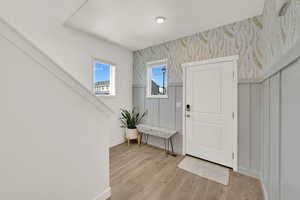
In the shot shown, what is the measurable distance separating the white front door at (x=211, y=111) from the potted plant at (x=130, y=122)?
1362 mm

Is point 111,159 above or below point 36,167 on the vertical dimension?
below

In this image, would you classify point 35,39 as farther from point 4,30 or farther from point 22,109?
point 22,109

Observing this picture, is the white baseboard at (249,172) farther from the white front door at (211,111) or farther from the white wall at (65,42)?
the white wall at (65,42)

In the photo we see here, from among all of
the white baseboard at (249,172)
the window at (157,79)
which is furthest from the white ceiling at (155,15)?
the white baseboard at (249,172)

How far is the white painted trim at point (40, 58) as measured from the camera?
79 centimetres

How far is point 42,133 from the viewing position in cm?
99

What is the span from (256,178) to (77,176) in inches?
102

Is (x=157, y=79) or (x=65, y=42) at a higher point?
(x=65, y=42)

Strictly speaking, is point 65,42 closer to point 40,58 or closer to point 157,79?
point 40,58

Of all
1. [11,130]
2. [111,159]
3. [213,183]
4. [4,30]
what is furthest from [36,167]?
[213,183]

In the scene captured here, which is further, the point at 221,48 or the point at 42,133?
the point at 221,48

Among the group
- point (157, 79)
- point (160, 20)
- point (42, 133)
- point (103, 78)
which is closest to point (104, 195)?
Answer: point (42, 133)

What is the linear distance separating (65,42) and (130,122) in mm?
2271

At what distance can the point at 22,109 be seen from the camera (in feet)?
2.90
